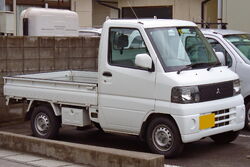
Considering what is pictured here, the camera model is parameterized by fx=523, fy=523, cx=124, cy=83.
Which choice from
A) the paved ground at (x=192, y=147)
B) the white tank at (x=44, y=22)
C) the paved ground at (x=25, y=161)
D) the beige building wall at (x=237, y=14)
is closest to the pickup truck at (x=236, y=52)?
the paved ground at (x=192, y=147)

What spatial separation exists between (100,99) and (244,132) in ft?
9.34

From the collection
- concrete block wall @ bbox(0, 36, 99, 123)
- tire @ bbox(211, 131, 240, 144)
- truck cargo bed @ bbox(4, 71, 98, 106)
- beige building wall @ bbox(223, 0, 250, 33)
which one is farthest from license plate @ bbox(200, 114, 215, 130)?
beige building wall @ bbox(223, 0, 250, 33)

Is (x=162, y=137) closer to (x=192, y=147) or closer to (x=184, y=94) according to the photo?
(x=184, y=94)

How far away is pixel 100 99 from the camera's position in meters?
7.87

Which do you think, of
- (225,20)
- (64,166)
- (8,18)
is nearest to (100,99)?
(64,166)

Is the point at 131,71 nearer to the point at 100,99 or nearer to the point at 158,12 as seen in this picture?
the point at 100,99

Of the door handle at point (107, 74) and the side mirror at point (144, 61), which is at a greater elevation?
the side mirror at point (144, 61)

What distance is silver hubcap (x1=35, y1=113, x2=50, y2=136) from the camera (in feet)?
28.6

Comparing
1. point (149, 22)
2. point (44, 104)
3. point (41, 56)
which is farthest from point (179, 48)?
point (41, 56)

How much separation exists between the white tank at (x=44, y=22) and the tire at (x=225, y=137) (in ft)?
15.1

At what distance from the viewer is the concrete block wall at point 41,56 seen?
999 centimetres

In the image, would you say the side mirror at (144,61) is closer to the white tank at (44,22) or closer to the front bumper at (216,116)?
the front bumper at (216,116)

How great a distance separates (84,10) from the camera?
70.3ft

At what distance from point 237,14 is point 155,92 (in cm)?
894
